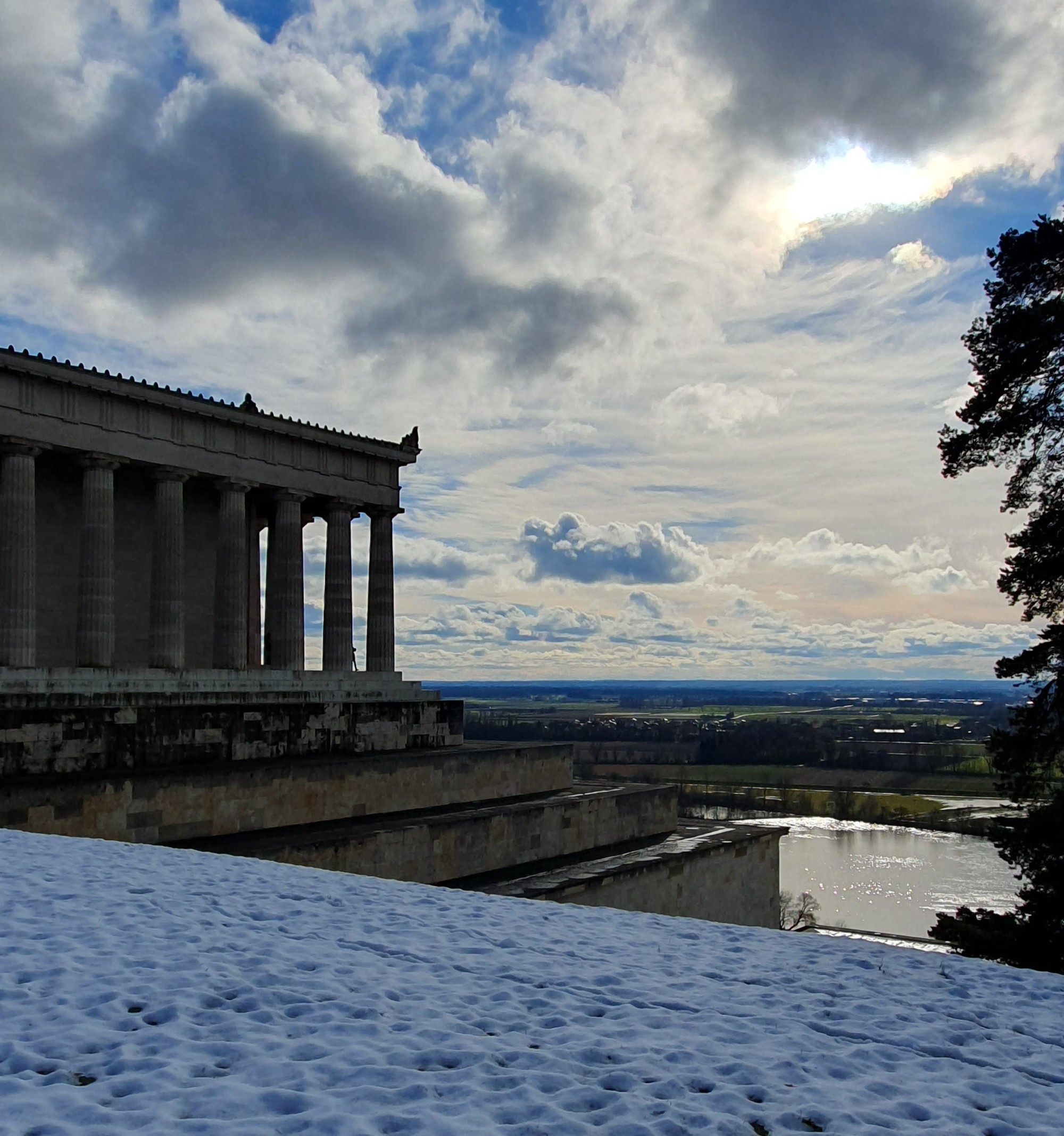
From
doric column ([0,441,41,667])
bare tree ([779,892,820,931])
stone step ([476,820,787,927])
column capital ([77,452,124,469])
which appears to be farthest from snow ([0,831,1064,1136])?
bare tree ([779,892,820,931])

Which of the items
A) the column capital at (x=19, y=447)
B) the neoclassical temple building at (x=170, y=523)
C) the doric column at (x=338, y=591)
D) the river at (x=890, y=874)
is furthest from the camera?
the river at (x=890, y=874)

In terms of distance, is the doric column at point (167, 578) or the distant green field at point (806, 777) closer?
the doric column at point (167, 578)

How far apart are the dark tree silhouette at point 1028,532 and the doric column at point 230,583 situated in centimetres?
1940

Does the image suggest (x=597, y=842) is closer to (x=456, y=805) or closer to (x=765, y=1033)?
(x=456, y=805)

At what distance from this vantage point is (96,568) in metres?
24.2

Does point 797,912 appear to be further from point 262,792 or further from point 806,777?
point 806,777

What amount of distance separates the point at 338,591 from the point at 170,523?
6.51 meters

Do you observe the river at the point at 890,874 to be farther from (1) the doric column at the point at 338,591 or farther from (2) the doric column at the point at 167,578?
(2) the doric column at the point at 167,578

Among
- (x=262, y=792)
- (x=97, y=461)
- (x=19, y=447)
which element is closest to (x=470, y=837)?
(x=262, y=792)

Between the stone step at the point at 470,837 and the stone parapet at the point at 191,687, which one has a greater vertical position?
the stone parapet at the point at 191,687

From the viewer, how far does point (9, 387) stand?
23219 mm

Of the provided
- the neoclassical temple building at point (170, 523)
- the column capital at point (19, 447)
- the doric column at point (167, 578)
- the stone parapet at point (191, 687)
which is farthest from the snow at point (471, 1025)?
the doric column at point (167, 578)

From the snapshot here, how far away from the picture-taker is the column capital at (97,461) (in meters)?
24.6

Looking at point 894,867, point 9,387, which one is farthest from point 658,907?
point 894,867
